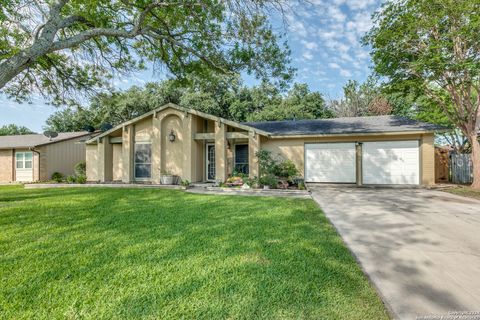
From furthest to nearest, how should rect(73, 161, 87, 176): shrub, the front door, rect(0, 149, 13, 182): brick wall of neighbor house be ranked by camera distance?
rect(0, 149, 13, 182): brick wall of neighbor house < rect(73, 161, 87, 176): shrub < the front door

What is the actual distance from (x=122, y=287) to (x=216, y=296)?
3.47ft

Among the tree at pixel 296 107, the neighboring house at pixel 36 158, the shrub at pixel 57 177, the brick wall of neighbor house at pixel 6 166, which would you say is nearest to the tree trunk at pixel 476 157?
the tree at pixel 296 107

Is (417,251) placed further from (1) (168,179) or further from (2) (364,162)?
(1) (168,179)

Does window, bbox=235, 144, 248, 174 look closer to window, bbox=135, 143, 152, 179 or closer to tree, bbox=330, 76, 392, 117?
window, bbox=135, 143, 152, 179

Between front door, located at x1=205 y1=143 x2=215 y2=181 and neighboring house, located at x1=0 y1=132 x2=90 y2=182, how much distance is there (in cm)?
976

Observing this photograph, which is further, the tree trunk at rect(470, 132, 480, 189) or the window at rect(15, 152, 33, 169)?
the window at rect(15, 152, 33, 169)

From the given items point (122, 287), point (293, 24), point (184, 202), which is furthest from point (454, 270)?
point (293, 24)

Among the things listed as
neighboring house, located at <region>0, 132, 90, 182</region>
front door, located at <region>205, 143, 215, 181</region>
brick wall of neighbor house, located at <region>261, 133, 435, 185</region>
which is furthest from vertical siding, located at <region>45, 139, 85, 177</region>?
brick wall of neighbor house, located at <region>261, 133, 435, 185</region>

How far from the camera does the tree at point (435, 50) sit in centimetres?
878

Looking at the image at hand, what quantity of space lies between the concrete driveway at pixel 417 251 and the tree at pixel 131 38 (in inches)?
254

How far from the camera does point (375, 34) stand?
35.1 ft

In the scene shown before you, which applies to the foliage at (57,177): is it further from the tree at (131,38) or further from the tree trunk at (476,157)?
the tree trunk at (476,157)

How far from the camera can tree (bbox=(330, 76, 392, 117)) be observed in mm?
23938

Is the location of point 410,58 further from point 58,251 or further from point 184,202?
point 58,251
